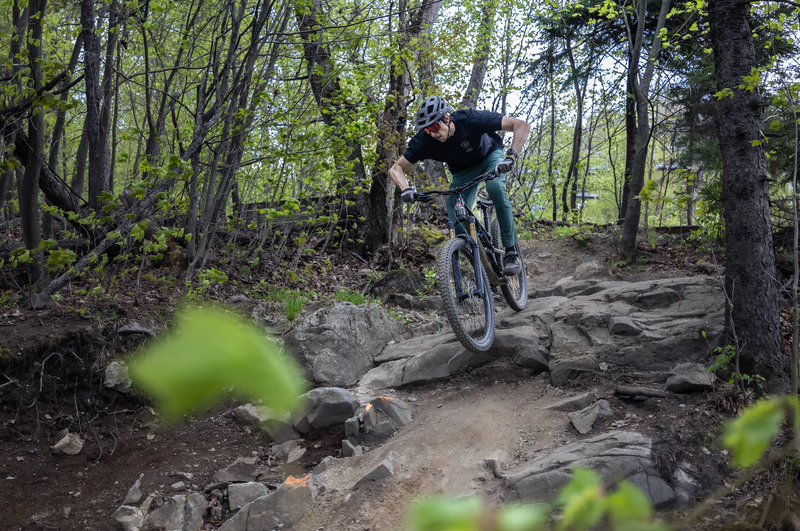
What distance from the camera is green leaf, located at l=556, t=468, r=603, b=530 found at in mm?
552

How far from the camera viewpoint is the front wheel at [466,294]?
15.1ft

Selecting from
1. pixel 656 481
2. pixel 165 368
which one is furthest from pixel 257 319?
pixel 165 368

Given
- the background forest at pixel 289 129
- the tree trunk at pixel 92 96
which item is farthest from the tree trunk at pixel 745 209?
the tree trunk at pixel 92 96

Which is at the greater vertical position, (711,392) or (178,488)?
(711,392)

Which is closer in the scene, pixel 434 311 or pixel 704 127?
pixel 434 311

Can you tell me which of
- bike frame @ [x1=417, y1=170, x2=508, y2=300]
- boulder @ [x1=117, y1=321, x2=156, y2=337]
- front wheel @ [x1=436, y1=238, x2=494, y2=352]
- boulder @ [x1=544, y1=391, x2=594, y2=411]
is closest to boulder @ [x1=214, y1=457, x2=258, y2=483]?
boulder @ [x1=117, y1=321, x2=156, y2=337]

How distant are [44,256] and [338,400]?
3.81 m

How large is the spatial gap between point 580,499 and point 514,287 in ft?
19.7

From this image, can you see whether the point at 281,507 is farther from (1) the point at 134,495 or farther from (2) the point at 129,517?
(1) the point at 134,495

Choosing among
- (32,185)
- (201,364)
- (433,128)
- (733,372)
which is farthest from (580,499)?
(32,185)

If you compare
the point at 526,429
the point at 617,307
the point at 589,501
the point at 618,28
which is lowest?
the point at 526,429

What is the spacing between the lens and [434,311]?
790 centimetres

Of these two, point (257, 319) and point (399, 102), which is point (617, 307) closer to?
point (257, 319)

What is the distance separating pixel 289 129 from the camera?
6.98 meters
